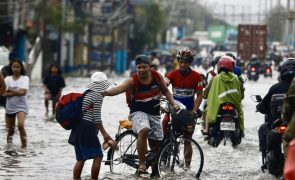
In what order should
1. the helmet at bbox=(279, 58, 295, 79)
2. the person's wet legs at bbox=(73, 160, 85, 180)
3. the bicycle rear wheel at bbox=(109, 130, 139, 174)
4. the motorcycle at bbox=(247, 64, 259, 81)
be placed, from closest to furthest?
the person's wet legs at bbox=(73, 160, 85, 180)
the helmet at bbox=(279, 58, 295, 79)
the bicycle rear wheel at bbox=(109, 130, 139, 174)
the motorcycle at bbox=(247, 64, 259, 81)

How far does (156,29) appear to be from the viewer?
8844cm

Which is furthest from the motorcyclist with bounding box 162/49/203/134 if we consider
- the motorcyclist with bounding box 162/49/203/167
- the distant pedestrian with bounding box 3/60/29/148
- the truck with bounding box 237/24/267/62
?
the truck with bounding box 237/24/267/62

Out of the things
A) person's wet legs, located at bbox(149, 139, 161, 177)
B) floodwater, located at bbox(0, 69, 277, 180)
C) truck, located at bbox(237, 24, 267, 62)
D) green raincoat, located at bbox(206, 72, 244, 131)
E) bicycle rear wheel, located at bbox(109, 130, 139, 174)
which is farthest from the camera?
truck, located at bbox(237, 24, 267, 62)

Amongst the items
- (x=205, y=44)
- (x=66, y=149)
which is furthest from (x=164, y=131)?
(x=205, y=44)

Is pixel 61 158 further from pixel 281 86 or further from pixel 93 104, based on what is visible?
pixel 281 86

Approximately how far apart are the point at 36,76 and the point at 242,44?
16.5 metres

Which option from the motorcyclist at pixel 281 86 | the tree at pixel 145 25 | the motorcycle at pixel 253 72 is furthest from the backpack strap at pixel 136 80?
the tree at pixel 145 25

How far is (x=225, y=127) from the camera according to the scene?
15938mm

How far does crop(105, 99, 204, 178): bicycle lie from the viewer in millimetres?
12453

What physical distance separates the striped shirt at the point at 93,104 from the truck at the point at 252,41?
53.7 metres

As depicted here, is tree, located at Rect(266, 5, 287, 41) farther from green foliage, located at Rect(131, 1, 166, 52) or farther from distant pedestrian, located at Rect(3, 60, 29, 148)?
distant pedestrian, located at Rect(3, 60, 29, 148)

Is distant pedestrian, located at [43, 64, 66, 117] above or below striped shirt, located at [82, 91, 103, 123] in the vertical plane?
below

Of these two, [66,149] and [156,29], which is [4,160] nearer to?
[66,149]

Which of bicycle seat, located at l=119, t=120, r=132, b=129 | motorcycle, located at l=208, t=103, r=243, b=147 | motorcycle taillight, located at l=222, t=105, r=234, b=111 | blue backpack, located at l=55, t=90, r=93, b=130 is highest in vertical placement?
blue backpack, located at l=55, t=90, r=93, b=130
